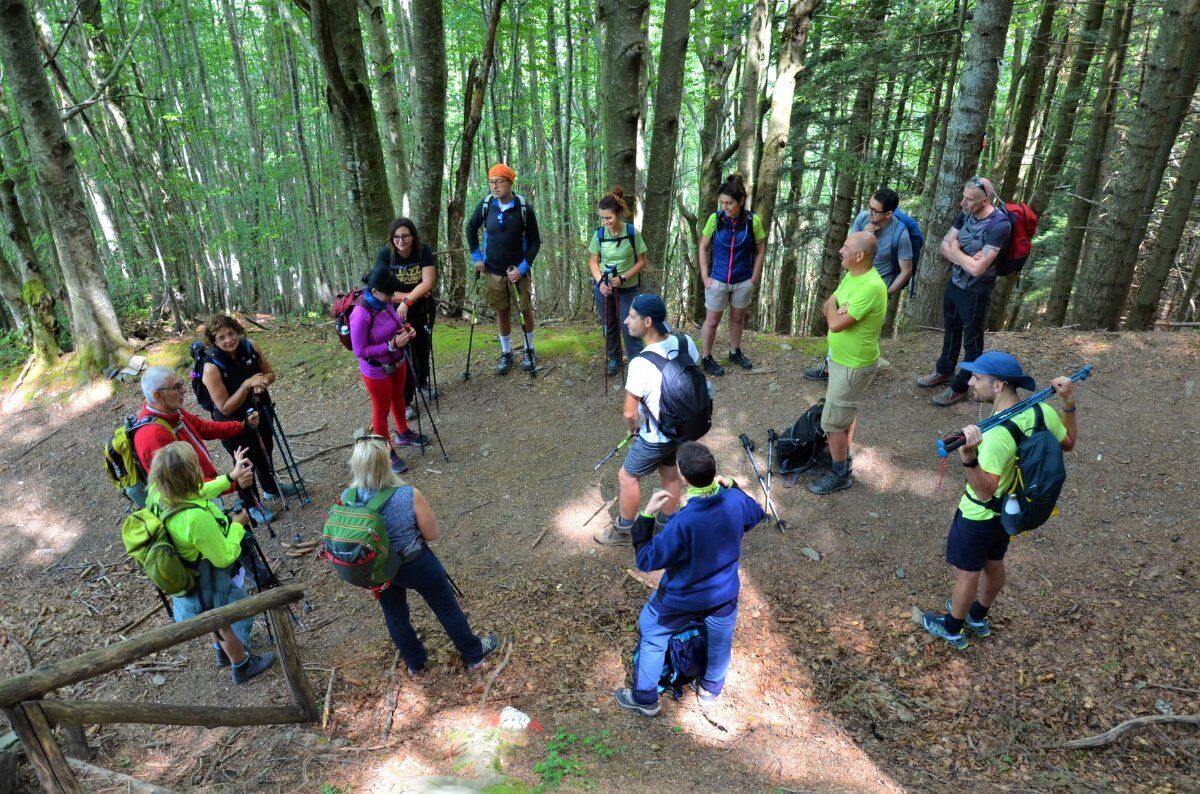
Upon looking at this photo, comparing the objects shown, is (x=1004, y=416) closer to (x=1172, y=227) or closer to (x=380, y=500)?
(x=380, y=500)

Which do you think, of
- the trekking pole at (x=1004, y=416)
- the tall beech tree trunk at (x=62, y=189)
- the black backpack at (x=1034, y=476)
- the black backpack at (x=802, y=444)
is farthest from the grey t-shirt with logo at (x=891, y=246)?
the tall beech tree trunk at (x=62, y=189)

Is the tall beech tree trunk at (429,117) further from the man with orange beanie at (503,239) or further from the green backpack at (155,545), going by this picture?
the green backpack at (155,545)

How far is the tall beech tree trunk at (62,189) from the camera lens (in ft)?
25.2

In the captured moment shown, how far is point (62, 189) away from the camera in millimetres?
8336

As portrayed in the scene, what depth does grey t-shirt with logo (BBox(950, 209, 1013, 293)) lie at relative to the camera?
5527 millimetres

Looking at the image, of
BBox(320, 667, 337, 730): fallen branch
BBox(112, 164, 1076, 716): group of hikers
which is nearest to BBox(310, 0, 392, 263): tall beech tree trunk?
BBox(112, 164, 1076, 716): group of hikers

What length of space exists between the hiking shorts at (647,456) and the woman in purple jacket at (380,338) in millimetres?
2447

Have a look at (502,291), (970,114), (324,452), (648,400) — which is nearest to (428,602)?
(648,400)

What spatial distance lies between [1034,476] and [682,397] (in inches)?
77.6

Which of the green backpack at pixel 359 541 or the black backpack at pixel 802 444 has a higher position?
the green backpack at pixel 359 541

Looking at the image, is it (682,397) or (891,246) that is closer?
(682,397)

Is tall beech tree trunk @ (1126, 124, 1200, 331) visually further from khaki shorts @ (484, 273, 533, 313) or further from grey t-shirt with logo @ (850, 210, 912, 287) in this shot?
khaki shorts @ (484, 273, 533, 313)

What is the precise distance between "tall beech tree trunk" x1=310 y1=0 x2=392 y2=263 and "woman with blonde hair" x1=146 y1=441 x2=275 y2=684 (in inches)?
234

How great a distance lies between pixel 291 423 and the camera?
8047mm
